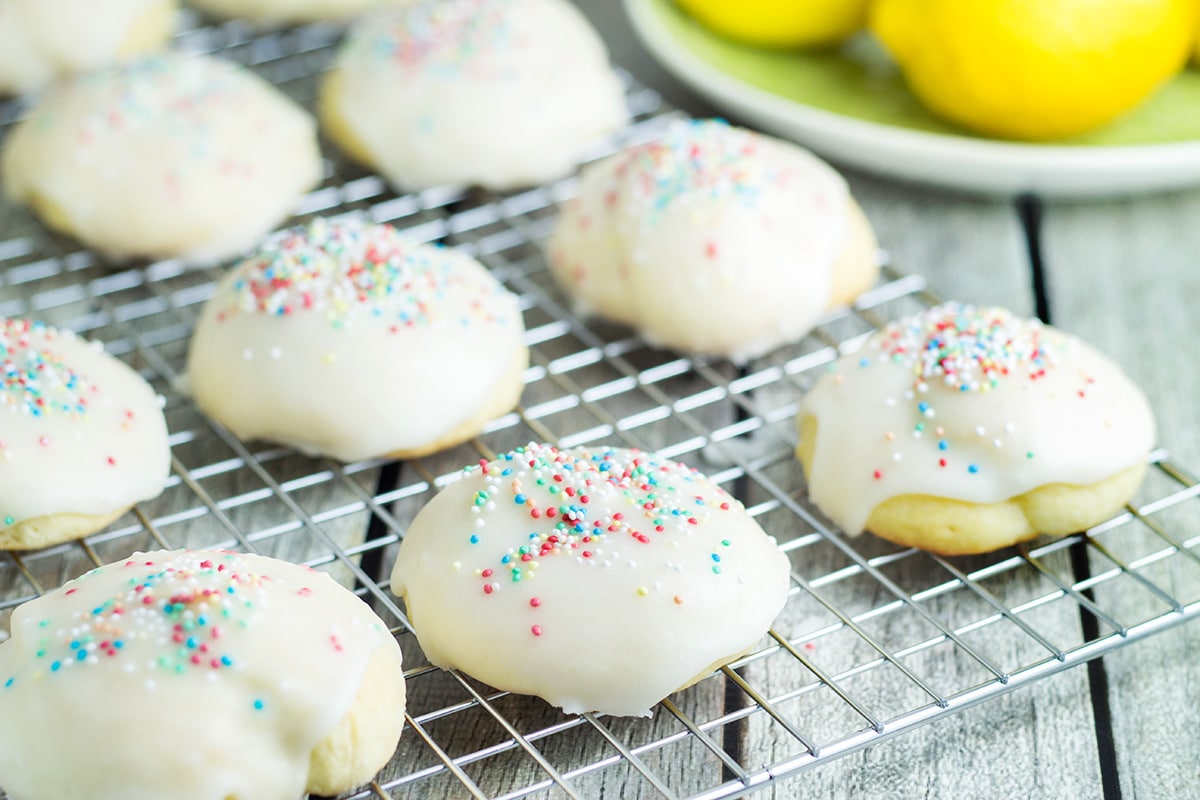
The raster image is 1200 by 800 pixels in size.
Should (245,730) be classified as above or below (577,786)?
above

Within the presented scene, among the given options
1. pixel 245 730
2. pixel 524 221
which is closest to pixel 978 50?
pixel 524 221

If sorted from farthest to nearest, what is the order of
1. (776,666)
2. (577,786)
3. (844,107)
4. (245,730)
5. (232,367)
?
1. (844,107)
2. (232,367)
3. (776,666)
4. (577,786)
5. (245,730)

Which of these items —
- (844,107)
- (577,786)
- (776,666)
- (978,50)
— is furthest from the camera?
(844,107)

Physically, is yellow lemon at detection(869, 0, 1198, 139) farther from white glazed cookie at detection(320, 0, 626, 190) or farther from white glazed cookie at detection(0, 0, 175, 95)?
white glazed cookie at detection(0, 0, 175, 95)

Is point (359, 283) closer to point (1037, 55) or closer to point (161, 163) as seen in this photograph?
point (161, 163)

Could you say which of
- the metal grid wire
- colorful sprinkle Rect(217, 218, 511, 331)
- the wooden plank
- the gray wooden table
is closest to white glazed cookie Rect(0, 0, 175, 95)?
the metal grid wire

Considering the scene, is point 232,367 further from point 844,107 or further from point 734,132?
point 844,107

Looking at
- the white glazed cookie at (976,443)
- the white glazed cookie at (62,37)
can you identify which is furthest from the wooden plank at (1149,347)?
the white glazed cookie at (62,37)
